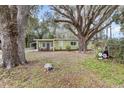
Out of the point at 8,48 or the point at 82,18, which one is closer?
the point at 8,48

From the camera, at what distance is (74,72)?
8.20 metres

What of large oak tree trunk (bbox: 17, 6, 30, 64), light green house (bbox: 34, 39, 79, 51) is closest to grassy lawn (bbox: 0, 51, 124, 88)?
large oak tree trunk (bbox: 17, 6, 30, 64)

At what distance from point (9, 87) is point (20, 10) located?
397cm

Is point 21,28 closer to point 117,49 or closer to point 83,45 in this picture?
point 117,49

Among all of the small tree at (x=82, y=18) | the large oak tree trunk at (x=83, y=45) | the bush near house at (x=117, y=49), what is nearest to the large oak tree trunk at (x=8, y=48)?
the bush near house at (x=117, y=49)

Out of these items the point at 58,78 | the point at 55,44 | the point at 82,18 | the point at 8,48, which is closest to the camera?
the point at 58,78

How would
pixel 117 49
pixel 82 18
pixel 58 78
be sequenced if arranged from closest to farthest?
1. pixel 58 78
2. pixel 117 49
3. pixel 82 18

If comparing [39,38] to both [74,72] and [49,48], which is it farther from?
[74,72]

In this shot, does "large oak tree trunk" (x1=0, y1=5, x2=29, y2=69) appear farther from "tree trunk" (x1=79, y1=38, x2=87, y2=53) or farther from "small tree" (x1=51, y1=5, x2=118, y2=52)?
"tree trunk" (x1=79, y1=38, x2=87, y2=53)

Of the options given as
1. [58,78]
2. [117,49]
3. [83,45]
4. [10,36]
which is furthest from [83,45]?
[58,78]

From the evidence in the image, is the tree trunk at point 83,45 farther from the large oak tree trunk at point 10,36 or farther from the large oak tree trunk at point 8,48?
the large oak tree trunk at point 8,48

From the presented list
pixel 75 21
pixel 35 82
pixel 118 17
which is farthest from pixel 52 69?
pixel 75 21

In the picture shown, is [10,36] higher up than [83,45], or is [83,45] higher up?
[10,36]
